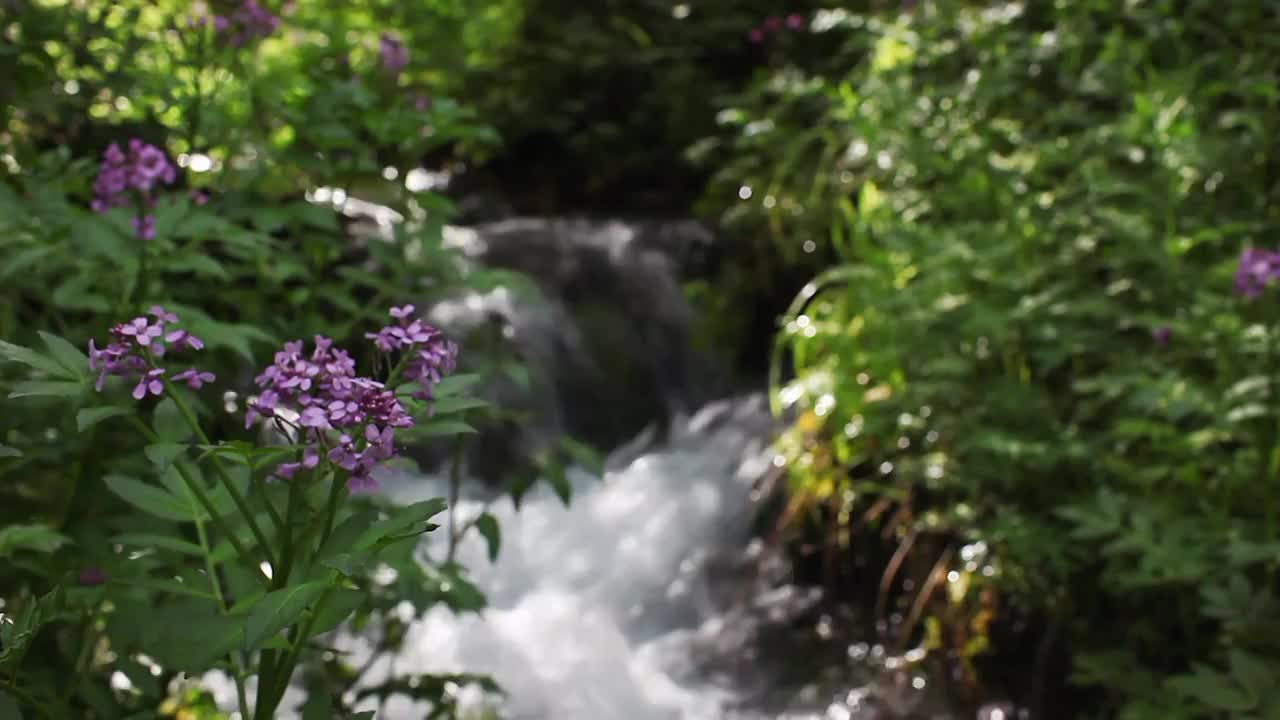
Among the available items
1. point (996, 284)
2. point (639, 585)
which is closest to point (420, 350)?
point (996, 284)

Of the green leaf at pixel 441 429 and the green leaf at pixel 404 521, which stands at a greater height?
the green leaf at pixel 441 429

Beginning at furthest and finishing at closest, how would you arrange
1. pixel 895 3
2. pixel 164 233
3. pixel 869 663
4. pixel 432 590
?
pixel 895 3 < pixel 869 663 < pixel 432 590 < pixel 164 233

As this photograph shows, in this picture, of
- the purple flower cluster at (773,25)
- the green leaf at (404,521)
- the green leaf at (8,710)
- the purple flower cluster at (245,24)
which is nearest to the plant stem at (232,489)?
the green leaf at (404,521)

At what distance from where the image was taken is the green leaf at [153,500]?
4.03 ft

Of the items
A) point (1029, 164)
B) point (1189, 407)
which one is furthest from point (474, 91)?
point (1189, 407)

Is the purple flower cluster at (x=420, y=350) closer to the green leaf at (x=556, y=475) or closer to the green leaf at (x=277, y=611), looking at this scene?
the green leaf at (x=277, y=611)

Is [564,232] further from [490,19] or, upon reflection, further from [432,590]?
[432,590]

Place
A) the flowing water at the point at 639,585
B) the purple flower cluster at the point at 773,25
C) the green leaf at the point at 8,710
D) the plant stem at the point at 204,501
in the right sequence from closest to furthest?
the green leaf at the point at 8,710, the plant stem at the point at 204,501, the flowing water at the point at 639,585, the purple flower cluster at the point at 773,25

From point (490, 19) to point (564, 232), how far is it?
9.64ft

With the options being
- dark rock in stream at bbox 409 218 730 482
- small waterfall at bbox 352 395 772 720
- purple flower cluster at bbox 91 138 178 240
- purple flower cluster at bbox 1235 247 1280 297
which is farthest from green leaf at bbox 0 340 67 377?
dark rock in stream at bbox 409 218 730 482

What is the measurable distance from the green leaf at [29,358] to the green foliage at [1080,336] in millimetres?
1732

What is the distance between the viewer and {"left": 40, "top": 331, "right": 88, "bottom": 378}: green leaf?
43.7 inches

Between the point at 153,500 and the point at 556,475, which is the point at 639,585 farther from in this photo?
the point at 153,500

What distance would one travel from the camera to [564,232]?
6496 mm
